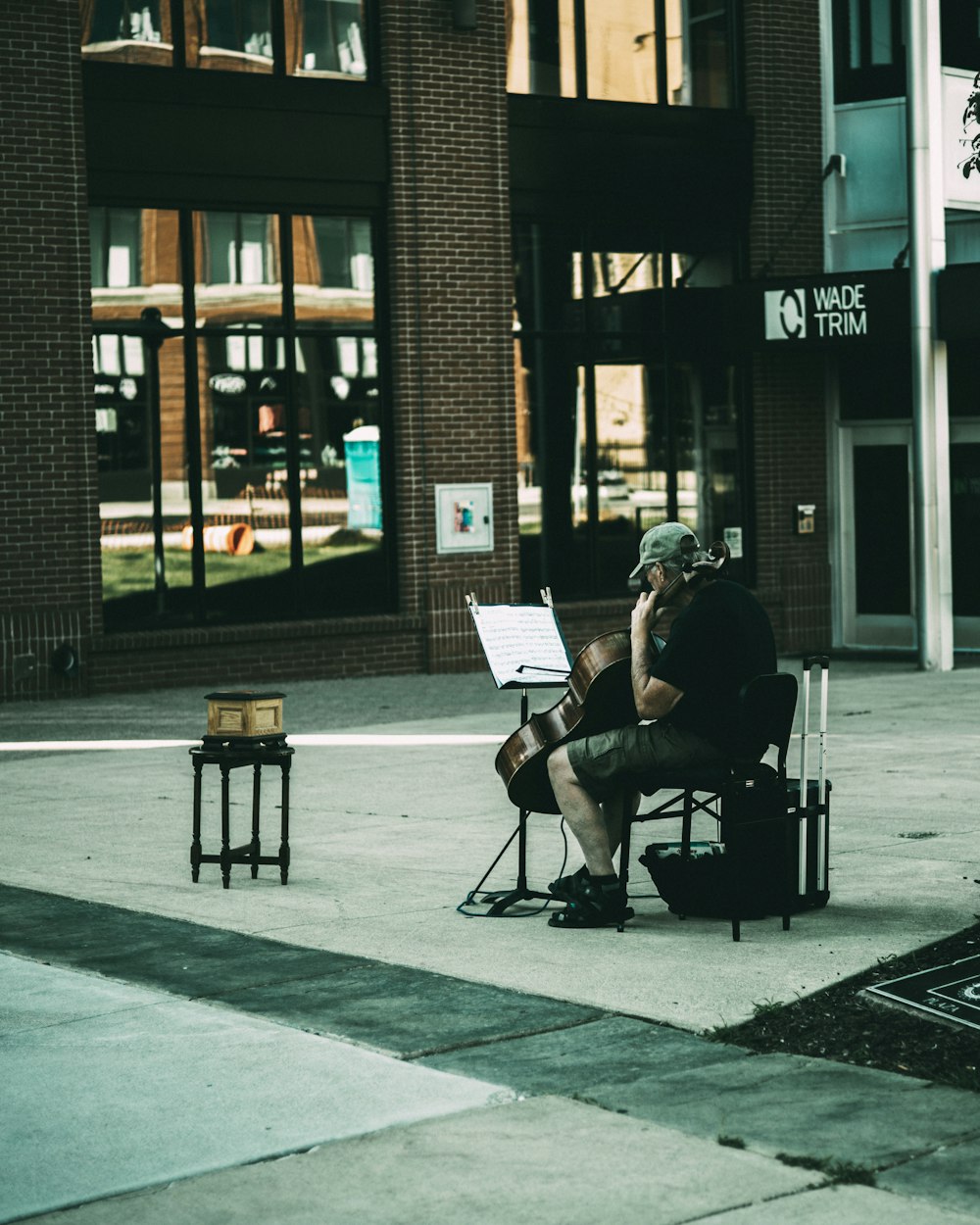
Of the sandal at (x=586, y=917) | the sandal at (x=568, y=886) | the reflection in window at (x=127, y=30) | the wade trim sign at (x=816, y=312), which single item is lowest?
the sandal at (x=586, y=917)

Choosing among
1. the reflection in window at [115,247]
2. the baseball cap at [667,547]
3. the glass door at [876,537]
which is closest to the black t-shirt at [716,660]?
the baseball cap at [667,547]

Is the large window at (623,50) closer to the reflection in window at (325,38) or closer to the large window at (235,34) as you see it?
the reflection in window at (325,38)

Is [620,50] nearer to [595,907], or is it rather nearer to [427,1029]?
[595,907]

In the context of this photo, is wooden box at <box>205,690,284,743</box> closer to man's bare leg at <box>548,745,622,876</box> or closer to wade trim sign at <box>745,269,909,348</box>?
man's bare leg at <box>548,745,622,876</box>

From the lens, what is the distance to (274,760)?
8367 mm

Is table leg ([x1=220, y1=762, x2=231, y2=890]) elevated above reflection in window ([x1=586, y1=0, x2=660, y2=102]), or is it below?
below

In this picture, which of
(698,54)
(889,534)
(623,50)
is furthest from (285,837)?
(698,54)

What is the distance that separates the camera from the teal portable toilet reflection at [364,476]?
17.7 meters

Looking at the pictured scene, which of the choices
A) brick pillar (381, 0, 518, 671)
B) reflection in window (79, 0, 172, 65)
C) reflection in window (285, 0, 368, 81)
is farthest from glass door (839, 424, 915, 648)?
reflection in window (79, 0, 172, 65)

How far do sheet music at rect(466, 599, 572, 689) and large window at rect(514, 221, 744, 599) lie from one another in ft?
35.8

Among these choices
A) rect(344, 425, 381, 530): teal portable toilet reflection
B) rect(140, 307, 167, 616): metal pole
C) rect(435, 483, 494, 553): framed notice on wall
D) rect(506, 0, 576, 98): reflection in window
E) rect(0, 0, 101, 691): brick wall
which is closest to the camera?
rect(0, 0, 101, 691): brick wall

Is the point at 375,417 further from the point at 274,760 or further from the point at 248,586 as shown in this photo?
the point at 274,760

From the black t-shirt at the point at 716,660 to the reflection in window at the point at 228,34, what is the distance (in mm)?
11236

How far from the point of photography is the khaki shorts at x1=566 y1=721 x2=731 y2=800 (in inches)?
285
